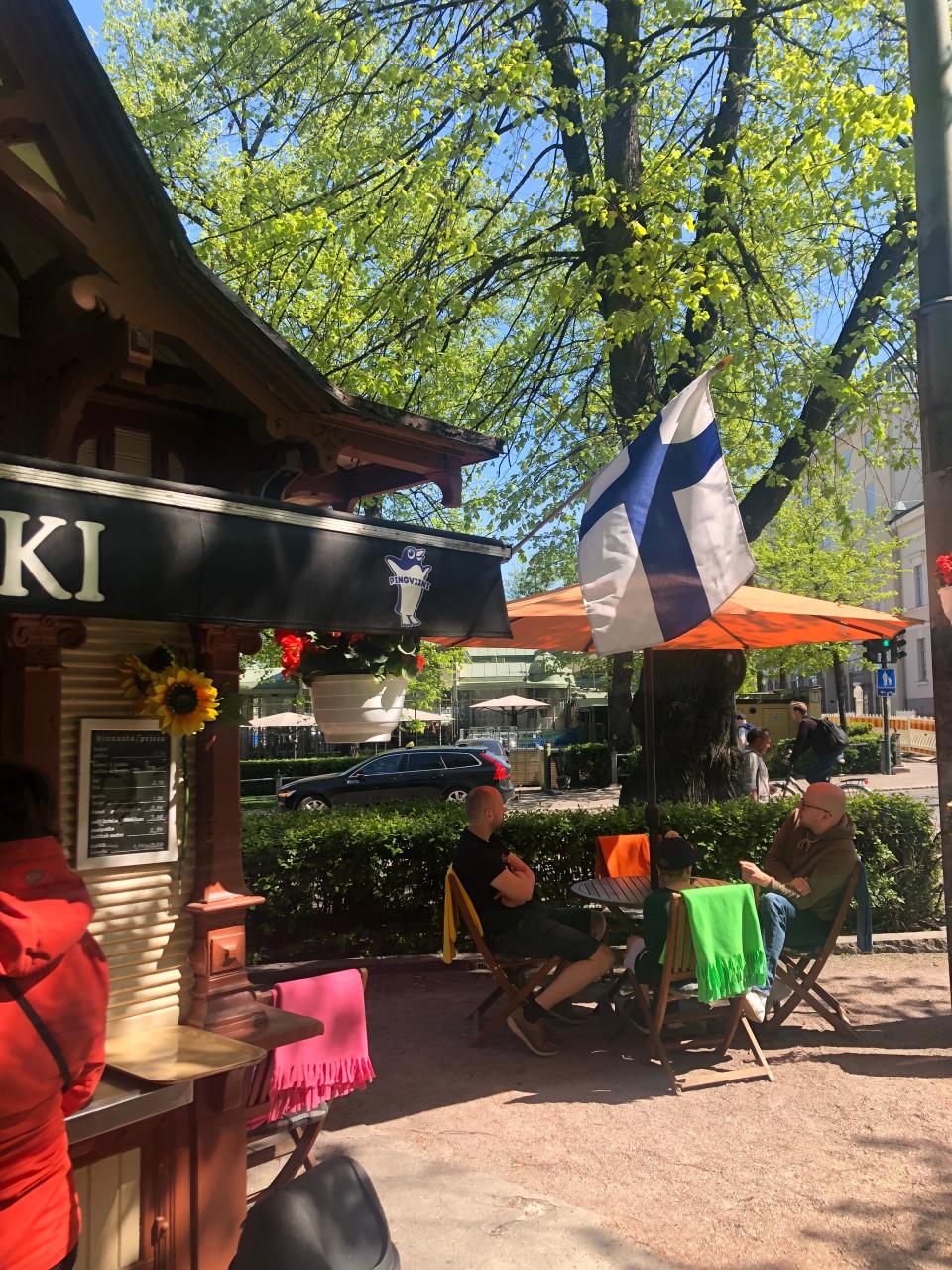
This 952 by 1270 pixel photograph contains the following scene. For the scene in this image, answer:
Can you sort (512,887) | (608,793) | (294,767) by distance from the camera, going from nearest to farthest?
(512,887)
(608,793)
(294,767)

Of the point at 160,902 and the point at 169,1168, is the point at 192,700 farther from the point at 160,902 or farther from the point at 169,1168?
the point at 169,1168

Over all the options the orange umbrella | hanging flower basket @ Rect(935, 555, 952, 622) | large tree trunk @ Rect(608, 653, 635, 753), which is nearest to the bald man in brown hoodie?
the orange umbrella

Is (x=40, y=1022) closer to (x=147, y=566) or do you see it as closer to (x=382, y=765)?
(x=147, y=566)

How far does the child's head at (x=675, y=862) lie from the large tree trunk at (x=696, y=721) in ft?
12.9

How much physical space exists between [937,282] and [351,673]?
3764 mm

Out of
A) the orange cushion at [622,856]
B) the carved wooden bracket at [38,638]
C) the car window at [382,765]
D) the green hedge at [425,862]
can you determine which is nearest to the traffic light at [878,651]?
the car window at [382,765]

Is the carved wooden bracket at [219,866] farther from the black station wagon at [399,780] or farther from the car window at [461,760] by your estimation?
the car window at [461,760]

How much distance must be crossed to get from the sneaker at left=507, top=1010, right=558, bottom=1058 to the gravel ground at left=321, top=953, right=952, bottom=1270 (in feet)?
0.28

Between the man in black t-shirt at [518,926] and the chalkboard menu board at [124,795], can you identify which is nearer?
the chalkboard menu board at [124,795]

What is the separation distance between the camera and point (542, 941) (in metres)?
5.31

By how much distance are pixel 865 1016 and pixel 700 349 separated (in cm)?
605

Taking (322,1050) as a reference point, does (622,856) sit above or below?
above

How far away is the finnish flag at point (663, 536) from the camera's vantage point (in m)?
4.74

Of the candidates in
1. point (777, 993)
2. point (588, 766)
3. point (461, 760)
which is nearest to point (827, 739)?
point (777, 993)
